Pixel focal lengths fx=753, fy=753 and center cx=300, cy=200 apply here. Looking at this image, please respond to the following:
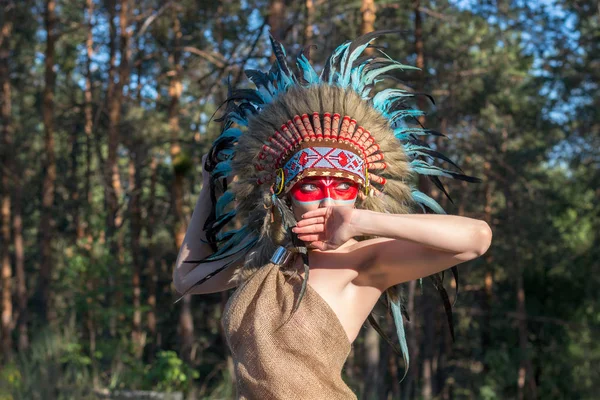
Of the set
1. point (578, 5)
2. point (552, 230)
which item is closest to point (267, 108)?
point (578, 5)

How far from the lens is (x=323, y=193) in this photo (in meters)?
2.62

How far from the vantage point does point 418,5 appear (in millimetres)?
14492

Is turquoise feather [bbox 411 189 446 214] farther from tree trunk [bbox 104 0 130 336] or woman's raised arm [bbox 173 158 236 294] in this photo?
tree trunk [bbox 104 0 130 336]

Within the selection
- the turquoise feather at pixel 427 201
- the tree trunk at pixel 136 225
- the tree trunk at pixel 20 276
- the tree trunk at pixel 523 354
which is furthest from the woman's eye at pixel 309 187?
the tree trunk at pixel 523 354

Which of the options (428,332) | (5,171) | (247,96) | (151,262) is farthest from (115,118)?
(428,332)

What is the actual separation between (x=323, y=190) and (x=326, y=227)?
22cm

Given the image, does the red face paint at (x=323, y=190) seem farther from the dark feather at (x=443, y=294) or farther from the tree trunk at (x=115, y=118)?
the tree trunk at (x=115, y=118)

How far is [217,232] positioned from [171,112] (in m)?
13.8

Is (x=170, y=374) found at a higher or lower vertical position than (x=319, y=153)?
lower

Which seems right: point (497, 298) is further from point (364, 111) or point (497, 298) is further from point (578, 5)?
point (364, 111)

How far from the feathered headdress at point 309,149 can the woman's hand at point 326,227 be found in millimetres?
165

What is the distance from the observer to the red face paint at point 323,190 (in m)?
2.62

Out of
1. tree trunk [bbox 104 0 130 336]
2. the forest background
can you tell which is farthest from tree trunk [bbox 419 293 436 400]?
tree trunk [bbox 104 0 130 336]

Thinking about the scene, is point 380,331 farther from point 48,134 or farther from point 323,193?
point 48,134
